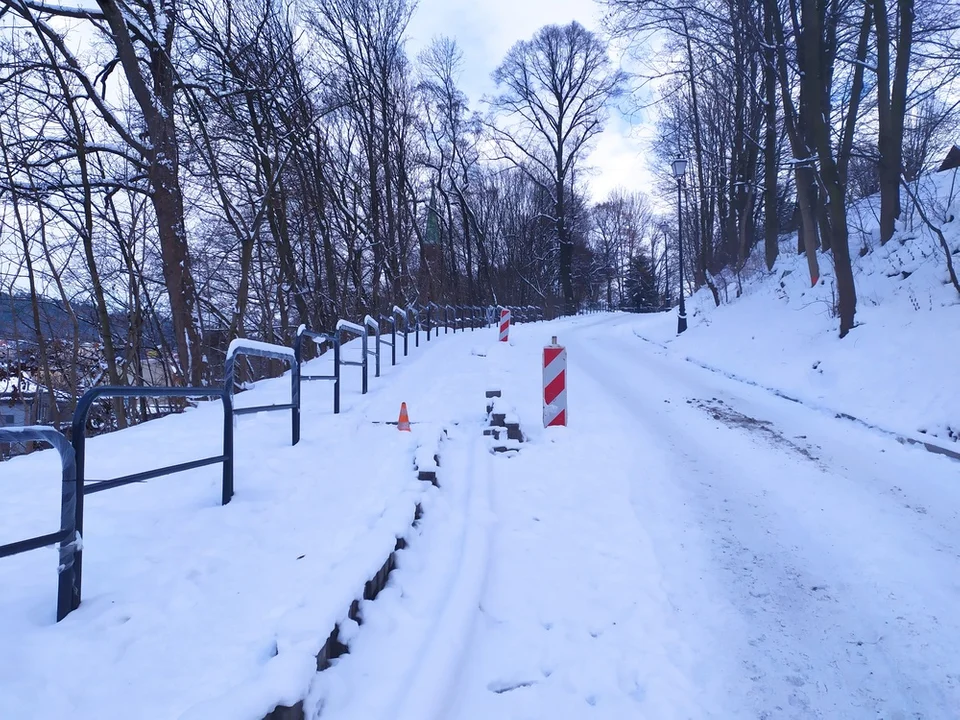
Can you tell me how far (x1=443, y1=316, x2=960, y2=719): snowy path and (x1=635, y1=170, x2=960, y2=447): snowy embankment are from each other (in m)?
1.48

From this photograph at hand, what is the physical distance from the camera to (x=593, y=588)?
3.25 m

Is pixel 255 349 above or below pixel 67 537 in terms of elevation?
above

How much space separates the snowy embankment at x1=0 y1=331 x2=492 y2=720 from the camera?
205 centimetres

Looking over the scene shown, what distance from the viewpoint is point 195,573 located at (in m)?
2.95

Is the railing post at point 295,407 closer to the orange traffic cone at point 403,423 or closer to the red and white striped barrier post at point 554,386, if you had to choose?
the orange traffic cone at point 403,423

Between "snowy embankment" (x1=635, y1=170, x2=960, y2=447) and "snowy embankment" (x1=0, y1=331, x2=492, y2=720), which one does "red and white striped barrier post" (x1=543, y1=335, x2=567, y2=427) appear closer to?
"snowy embankment" (x1=0, y1=331, x2=492, y2=720)

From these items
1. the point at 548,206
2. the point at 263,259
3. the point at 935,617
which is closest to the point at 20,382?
the point at 263,259

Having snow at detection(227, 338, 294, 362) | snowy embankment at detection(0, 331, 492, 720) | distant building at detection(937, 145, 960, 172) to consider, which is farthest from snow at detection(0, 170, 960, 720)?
distant building at detection(937, 145, 960, 172)

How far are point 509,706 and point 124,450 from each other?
4.24 meters

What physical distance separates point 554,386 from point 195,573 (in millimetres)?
4507

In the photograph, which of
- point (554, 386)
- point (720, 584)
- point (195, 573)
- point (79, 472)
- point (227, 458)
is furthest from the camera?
point (554, 386)

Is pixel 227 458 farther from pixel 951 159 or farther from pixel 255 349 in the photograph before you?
pixel 951 159

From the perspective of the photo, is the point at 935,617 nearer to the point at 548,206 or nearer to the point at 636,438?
the point at 636,438

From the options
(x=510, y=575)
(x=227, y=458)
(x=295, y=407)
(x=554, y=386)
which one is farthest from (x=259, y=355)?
(x=554, y=386)
